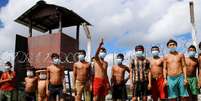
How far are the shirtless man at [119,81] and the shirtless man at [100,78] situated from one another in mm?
330

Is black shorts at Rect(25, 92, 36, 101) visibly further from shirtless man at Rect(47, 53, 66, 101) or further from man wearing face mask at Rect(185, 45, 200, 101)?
man wearing face mask at Rect(185, 45, 200, 101)

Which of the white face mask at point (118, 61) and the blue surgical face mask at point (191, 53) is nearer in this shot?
the blue surgical face mask at point (191, 53)

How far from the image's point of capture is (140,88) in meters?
11.5

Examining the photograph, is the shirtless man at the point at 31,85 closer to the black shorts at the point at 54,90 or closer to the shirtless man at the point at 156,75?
the black shorts at the point at 54,90

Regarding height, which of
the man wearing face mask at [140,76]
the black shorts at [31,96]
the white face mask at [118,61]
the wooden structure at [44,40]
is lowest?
the black shorts at [31,96]

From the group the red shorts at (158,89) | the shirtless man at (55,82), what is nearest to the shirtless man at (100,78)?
the red shorts at (158,89)

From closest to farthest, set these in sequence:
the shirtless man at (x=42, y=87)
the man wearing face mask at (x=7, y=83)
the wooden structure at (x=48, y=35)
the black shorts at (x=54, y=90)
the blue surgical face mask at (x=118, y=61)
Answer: the blue surgical face mask at (x=118, y=61), the black shorts at (x=54, y=90), the shirtless man at (x=42, y=87), the man wearing face mask at (x=7, y=83), the wooden structure at (x=48, y=35)

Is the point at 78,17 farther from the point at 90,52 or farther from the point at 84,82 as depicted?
the point at 84,82

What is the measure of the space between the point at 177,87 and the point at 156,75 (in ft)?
2.82

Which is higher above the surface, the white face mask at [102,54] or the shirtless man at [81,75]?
the white face mask at [102,54]

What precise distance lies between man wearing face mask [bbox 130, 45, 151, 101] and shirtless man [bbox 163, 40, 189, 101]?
0.64 meters

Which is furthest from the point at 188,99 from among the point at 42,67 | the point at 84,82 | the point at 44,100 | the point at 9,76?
the point at 42,67

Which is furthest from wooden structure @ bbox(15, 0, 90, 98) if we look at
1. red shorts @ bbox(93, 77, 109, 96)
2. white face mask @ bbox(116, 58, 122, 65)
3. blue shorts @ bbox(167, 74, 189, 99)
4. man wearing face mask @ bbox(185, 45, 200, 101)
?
blue shorts @ bbox(167, 74, 189, 99)

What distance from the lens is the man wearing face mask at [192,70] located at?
11.1m
